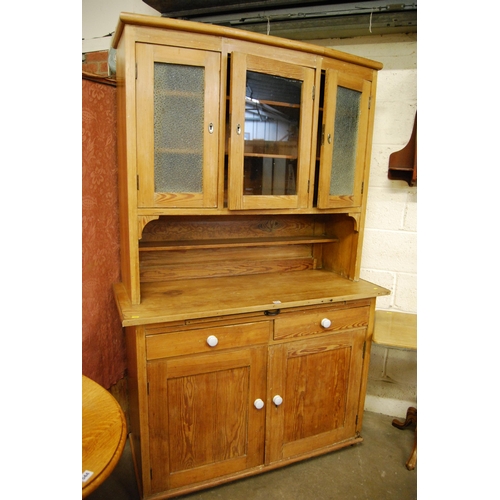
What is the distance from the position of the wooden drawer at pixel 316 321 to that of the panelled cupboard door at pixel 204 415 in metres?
0.14

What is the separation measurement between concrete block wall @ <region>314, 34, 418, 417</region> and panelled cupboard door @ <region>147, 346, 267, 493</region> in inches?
40.2

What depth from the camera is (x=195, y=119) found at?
1526mm

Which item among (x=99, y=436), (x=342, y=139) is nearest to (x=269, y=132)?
(x=342, y=139)

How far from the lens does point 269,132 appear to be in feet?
5.61

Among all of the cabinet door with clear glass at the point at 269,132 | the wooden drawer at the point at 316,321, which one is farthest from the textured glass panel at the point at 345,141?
the wooden drawer at the point at 316,321

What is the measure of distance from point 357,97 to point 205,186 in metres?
0.94

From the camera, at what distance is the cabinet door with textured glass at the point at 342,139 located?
1748 millimetres

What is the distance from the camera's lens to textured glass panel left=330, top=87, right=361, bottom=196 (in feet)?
5.90

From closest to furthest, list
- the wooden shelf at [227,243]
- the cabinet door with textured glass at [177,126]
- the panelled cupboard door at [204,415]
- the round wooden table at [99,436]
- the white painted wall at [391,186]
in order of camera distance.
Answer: the round wooden table at [99,436] → the cabinet door with textured glass at [177,126] → the panelled cupboard door at [204,415] → the wooden shelf at [227,243] → the white painted wall at [391,186]

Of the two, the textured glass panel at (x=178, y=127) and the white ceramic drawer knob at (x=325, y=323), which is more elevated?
the textured glass panel at (x=178, y=127)

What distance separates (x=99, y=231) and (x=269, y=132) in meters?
0.98

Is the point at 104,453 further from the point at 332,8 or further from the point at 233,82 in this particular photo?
A: the point at 332,8

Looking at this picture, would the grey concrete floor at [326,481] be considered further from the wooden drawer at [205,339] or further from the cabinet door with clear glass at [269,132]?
the cabinet door with clear glass at [269,132]
